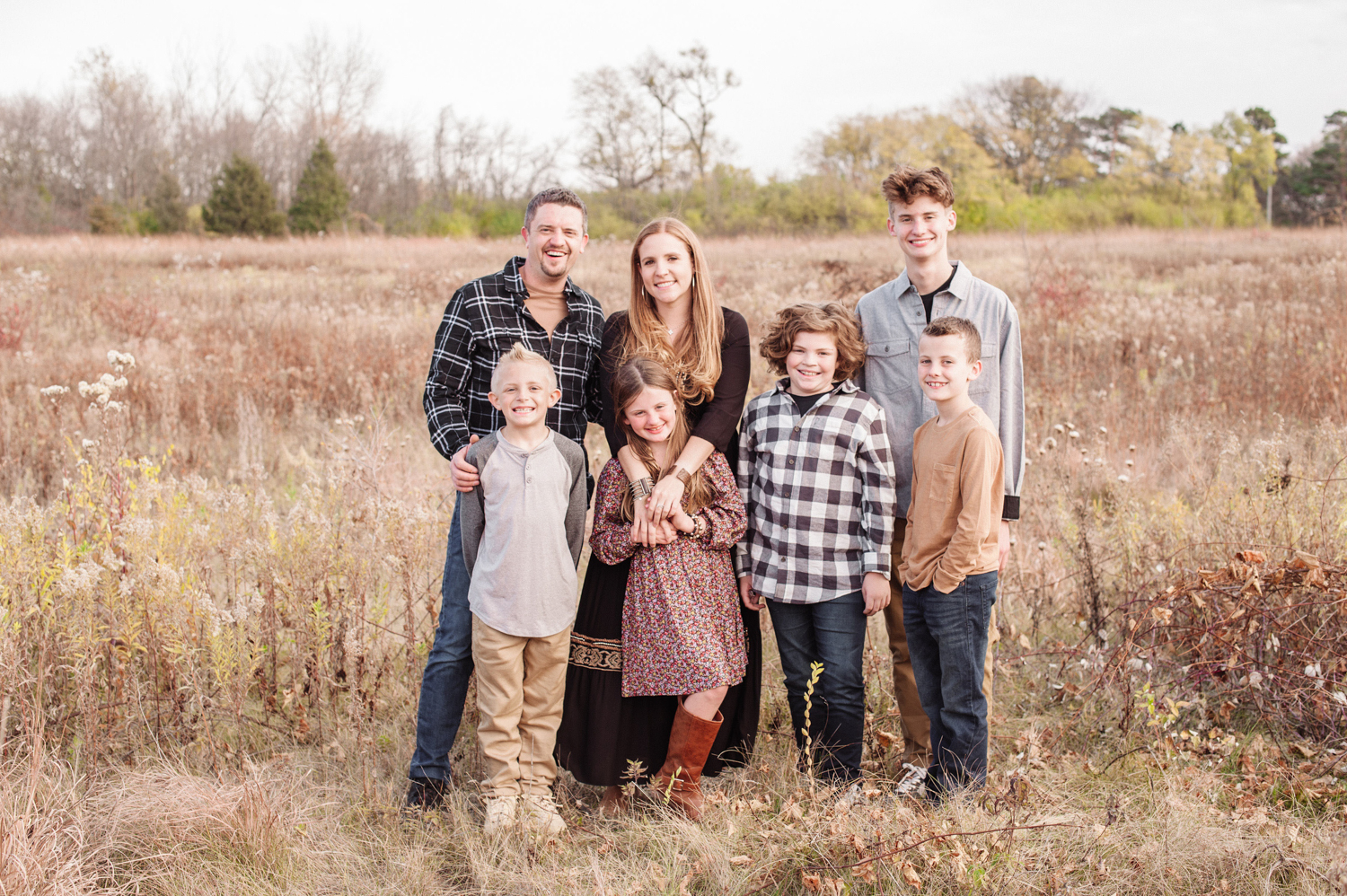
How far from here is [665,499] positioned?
2672 mm

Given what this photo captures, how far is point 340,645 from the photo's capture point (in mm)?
3422

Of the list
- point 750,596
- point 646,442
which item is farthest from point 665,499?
point 750,596

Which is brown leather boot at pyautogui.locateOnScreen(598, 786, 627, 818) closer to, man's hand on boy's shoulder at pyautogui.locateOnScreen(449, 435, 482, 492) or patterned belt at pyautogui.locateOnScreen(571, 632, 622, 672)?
patterned belt at pyautogui.locateOnScreen(571, 632, 622, 672)

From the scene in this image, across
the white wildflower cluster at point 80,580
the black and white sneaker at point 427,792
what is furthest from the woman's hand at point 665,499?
the white wildflower cluster at point 80,580

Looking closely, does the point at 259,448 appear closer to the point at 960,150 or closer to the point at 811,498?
the point at 811,498

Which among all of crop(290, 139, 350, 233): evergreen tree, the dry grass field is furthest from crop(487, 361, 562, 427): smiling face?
crop(290, 139, 350, 233): evergreen tree

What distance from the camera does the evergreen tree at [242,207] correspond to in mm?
27172

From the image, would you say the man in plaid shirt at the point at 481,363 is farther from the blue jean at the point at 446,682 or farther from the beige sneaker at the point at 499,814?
the beige sneaker at the point at 499,814

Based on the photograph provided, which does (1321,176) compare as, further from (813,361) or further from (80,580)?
(80,580)

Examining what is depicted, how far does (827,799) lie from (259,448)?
493cm

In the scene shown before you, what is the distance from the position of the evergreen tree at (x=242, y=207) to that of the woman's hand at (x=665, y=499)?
95.1 feet

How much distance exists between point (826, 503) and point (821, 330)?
587 mm

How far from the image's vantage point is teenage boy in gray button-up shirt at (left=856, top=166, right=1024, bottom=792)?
2830 millimetres

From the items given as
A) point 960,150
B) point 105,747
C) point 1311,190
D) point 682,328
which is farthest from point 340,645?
point 1311,190
